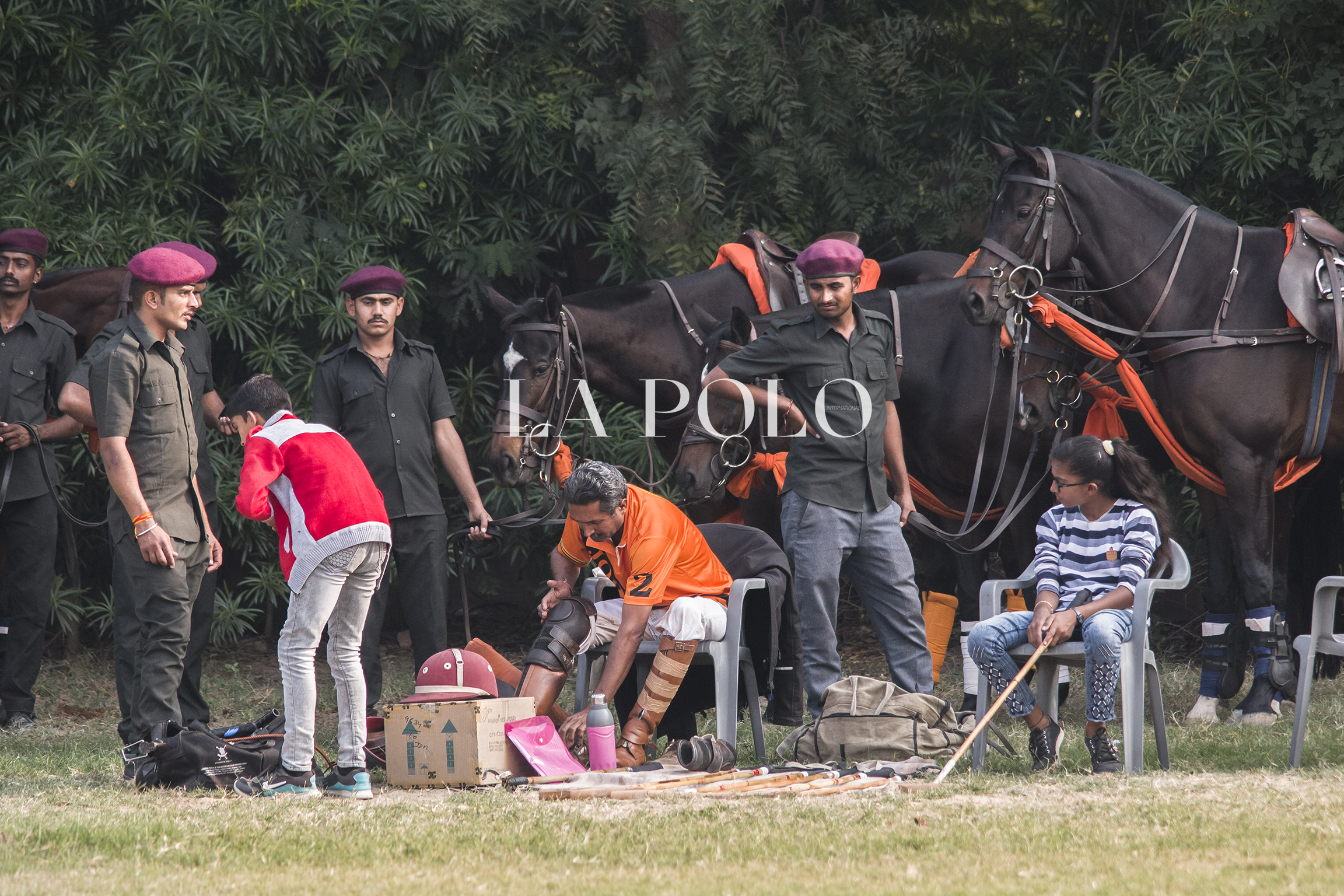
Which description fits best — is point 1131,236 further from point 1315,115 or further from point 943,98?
point 943,98

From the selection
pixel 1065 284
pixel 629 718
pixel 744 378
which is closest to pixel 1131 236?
pixel 1065 284

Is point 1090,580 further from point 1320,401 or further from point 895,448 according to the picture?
point 1320,401

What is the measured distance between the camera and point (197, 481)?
18.0 feet

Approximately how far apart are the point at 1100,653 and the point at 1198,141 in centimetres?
386

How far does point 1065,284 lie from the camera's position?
6.28 meters

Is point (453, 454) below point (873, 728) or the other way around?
the other way around

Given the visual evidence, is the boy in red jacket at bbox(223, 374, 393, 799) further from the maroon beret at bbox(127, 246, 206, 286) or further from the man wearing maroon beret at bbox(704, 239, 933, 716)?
the man wearing maroon beret at bbox(704, 239, 933, 716)

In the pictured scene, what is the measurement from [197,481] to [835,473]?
245 cm

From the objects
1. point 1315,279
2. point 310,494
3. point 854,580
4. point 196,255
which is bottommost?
point 854,580

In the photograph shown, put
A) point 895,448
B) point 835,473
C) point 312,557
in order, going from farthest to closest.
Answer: point 895,448, point 835,473, point 312,557

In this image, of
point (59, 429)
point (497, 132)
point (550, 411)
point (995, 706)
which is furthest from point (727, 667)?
point (497, 132)

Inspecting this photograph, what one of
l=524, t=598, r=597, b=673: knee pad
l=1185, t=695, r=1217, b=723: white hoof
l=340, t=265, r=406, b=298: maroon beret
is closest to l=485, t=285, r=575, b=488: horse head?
l=340, t=265, r=406, b=298: maroon beret

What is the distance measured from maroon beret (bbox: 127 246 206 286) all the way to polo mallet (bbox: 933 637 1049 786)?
305 cm

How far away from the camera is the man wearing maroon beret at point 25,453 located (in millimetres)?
6320
